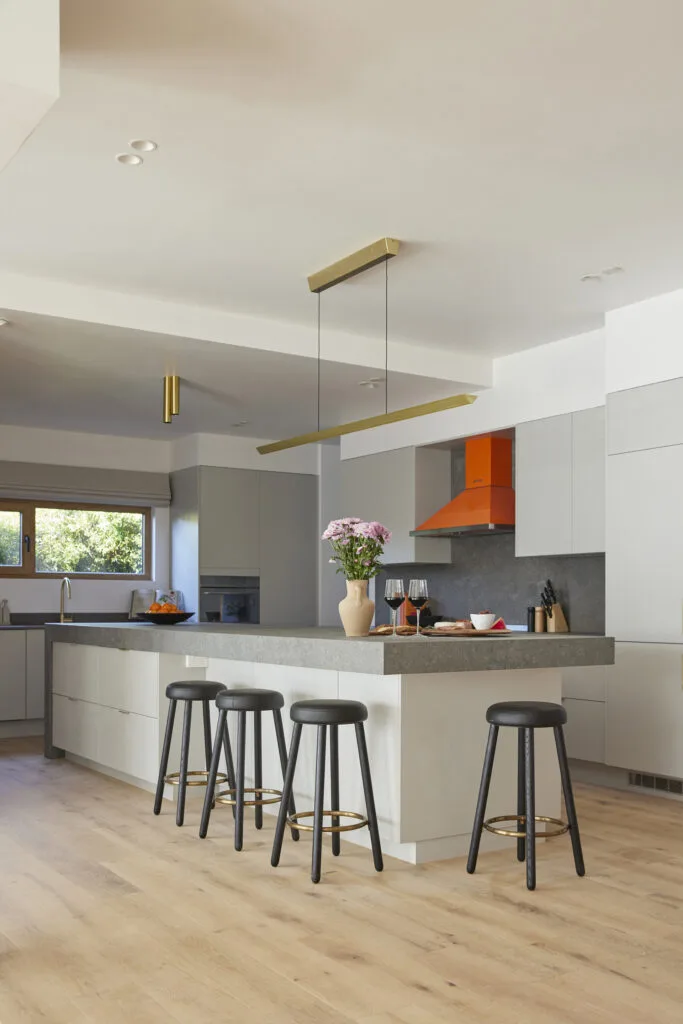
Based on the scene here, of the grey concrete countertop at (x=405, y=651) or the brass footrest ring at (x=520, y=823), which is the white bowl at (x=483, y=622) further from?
the brass footrest ring at (x=520, y=823)

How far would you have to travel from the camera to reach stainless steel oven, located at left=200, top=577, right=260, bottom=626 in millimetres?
8273

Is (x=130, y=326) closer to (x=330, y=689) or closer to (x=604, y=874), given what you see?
(x=330, y=689)

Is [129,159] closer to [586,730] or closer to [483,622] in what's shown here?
[483,622]

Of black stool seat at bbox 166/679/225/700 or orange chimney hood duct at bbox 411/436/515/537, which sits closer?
black stool seat at bbox 166/679/225/700

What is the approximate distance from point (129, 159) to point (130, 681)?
2.82 m

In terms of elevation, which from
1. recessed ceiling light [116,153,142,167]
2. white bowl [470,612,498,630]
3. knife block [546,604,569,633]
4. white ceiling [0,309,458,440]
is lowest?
knife block [546,604,569,633]

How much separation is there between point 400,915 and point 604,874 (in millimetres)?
926

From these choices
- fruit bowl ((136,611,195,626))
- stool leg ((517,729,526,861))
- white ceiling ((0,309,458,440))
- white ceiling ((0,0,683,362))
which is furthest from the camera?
fruit bowl ((136,611,195,626))

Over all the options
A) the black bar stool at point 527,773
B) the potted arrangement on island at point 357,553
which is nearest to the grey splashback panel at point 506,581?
the potted arrangement on island at point 357,553

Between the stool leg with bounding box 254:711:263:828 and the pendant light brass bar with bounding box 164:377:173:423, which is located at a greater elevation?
the pendant light brass bar with bounding box 164:377:173:423

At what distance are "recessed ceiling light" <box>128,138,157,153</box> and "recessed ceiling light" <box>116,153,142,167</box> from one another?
2.0 inches

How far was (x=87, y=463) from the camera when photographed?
8.44 m

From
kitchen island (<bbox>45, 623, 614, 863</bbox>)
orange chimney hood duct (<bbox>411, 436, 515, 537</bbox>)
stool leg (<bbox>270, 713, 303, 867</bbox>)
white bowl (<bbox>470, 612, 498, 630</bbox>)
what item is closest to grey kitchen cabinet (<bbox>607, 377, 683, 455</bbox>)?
orange chimney hood duct (<bbox>411, 436, 515, 537</bbox>)

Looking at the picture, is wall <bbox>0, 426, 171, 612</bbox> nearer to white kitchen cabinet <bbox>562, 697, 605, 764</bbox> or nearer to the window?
the window
